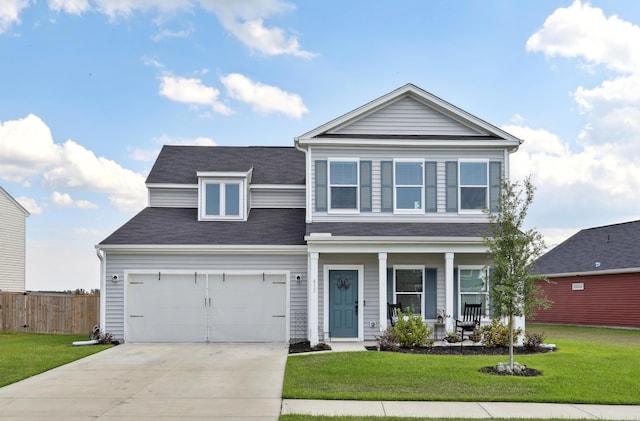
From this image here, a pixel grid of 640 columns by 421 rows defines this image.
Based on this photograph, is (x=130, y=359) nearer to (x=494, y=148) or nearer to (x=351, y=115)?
(x=351, y=115)

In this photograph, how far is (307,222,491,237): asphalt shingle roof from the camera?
17656mm

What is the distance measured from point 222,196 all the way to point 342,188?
4.16 m

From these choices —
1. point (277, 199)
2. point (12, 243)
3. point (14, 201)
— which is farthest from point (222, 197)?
point (14, 201)

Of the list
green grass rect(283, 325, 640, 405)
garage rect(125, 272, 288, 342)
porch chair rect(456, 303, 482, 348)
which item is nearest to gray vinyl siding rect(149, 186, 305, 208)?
garage rect(125, 272, 288, 342)

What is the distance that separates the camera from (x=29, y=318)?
24375 mm

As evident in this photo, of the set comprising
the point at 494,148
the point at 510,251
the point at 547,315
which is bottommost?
the point at 547,315

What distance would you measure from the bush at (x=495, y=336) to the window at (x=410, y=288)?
233cm

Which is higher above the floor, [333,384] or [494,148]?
[494,148]

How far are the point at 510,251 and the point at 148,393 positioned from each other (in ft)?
24.9

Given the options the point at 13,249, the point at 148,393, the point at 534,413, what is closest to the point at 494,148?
the point at 534,413

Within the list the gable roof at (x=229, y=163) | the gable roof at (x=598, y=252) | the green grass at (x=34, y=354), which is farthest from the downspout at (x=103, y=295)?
the gable roof at (x=598, y=252)

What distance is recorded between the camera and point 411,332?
15.9m

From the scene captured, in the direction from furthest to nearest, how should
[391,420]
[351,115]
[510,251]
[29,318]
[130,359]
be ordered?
[29,318] → [351,115] → [130,359] → [510,251] → [391,420]

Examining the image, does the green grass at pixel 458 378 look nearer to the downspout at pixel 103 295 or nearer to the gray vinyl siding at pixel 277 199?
the downspout at pixel 103 295
